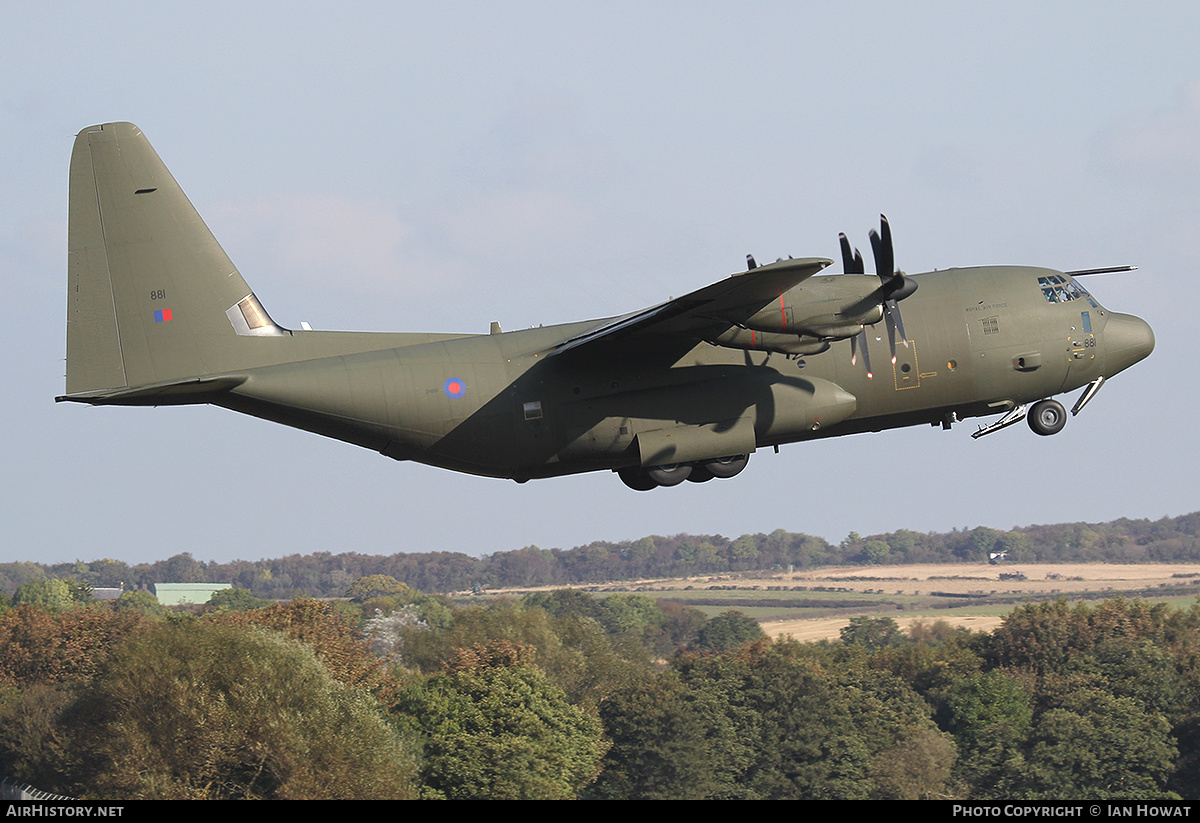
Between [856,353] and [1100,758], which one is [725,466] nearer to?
[856,353]

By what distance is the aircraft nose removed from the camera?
97.7 ft

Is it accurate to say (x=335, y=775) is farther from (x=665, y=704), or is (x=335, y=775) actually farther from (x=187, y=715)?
(x=665, y=704)

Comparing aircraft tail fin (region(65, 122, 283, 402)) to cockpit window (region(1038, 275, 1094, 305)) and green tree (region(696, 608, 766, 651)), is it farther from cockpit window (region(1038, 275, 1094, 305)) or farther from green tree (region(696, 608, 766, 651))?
green tree (region(696, 608, 766, 651))

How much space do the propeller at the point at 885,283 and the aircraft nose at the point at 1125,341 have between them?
18.1ft

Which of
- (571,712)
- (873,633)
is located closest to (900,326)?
(571,712)

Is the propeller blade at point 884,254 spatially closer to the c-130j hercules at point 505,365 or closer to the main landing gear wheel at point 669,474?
the c-130j hercules at point 505,365

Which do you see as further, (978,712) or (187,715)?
(978,712)

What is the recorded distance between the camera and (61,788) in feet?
271

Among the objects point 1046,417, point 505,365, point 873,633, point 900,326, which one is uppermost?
point 900,326

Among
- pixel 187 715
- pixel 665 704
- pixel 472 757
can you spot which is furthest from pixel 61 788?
pixel 665 704

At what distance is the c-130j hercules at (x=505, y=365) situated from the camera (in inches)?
1059

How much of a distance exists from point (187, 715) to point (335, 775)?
31.8ft

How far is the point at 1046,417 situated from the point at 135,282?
20.9 meters

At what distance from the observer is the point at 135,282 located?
90.6 feet
